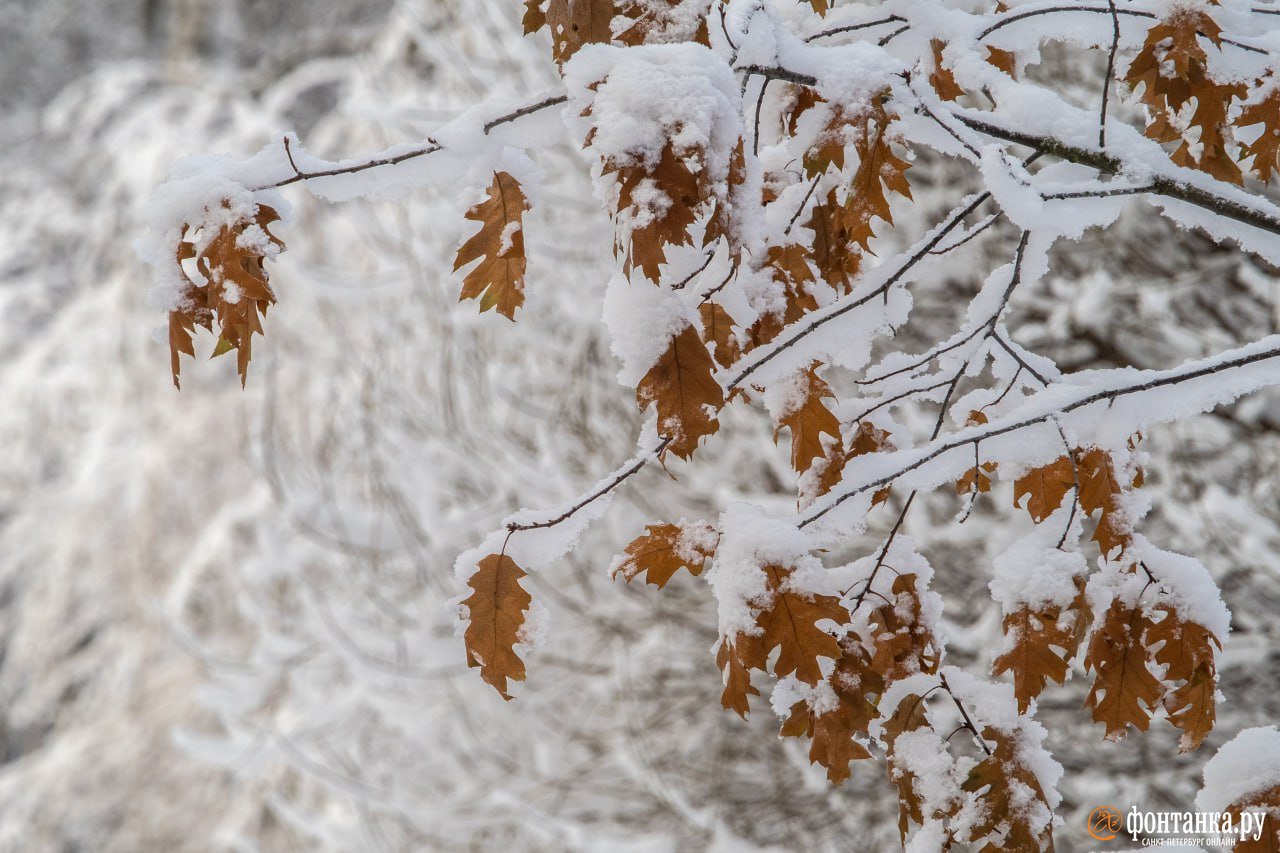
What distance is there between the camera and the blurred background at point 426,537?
355 cm

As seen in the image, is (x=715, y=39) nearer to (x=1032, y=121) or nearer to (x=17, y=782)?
(x=1032, y=121)

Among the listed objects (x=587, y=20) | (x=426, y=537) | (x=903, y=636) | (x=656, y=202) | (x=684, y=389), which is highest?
(x=426, y=537)

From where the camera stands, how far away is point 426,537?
432 centimetres

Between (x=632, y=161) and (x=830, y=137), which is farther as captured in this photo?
(x=830, y=137)

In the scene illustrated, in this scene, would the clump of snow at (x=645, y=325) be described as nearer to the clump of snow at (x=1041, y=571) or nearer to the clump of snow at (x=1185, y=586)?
the clump of snow at (x=1041, y=571)

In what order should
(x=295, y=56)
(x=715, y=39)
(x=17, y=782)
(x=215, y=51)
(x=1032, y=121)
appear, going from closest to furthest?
1. (x=715, y=39)
2. (x=1032, y=121)
3. (x=17, y=782)
4. (x=295, y=56)
5. (x=215, y=51)

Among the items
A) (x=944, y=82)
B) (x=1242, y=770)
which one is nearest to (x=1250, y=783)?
(x=1242, y=770)

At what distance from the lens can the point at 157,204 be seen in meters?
1.14

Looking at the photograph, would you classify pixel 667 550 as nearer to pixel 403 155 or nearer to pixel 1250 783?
pixel 403 155

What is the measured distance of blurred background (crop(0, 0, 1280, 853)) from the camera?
355cm

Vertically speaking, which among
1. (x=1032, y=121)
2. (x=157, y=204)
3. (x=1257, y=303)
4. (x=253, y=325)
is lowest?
(x=253, y=325)

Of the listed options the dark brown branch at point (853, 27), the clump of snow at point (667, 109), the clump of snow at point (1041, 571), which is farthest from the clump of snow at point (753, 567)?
the dark brown branch at point (853, 27)

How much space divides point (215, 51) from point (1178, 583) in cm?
1173

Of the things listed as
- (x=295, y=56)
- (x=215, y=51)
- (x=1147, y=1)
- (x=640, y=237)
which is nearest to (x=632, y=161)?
(x=640, y=237)
